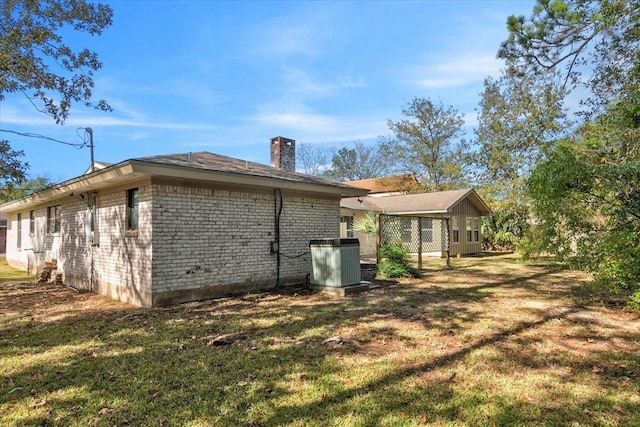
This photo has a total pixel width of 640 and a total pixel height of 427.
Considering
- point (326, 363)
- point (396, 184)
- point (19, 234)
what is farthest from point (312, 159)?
point (326, 363)

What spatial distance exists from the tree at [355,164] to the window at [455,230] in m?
21.6

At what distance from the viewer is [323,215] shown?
10.7 metres

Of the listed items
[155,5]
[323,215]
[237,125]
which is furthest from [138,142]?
[323,215]

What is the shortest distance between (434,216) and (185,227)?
1471 cm

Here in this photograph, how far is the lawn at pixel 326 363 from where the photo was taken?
299 cm

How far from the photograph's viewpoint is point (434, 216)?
19422 mm

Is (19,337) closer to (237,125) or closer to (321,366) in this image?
(321,366)

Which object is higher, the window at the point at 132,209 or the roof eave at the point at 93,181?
the roof eave at the point at 93,181

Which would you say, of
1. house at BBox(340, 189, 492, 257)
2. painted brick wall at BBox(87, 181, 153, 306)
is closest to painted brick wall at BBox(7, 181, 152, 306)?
painted brick wall at BBox(87, 181, 153, 306)

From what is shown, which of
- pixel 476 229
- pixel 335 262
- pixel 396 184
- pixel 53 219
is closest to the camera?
pixel 335 262

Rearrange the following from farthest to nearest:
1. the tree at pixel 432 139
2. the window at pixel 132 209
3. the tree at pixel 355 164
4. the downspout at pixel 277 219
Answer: the tree at pixel 355 164, the tree at pixel 432 139, the downspout at pixel 277 219, the window at pixel 132 209

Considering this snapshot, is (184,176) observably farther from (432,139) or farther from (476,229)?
(432,139)

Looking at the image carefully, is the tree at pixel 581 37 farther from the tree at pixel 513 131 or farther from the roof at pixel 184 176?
the tree at pixel 513 131

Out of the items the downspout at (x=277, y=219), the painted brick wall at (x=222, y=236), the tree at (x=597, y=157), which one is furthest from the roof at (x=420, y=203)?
the tree at (x=597, y=157)
